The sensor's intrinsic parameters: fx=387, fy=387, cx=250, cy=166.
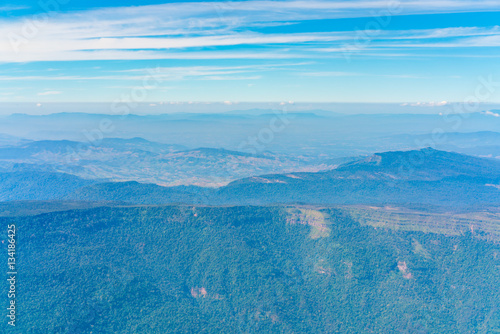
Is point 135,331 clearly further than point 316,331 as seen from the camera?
No

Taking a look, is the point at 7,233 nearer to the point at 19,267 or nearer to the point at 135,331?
the point at 19,267

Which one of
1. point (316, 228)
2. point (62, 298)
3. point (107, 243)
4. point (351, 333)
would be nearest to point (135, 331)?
point (62, 298)

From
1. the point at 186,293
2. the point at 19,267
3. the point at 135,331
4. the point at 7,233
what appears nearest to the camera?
the point at 135,331

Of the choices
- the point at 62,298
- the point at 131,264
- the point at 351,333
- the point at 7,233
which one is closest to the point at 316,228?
the point at 351,333

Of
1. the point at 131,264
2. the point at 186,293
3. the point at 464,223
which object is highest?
the point at 464,223

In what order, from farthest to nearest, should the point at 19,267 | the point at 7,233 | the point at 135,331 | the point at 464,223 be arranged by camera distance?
the point at 464,223
the point at 7,233
the point at 19,267
the point at 135,331

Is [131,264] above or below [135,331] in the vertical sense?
above
